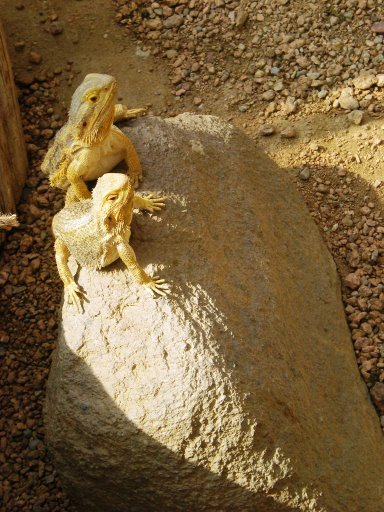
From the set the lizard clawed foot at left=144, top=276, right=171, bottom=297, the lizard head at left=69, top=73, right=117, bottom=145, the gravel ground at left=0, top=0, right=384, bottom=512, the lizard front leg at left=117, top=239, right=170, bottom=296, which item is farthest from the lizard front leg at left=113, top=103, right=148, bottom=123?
the lizard clawed foot at left=144, top=276, right=171, bottom=297

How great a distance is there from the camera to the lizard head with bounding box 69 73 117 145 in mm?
3861

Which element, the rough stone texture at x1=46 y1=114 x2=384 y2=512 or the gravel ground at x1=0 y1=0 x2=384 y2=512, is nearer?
the rough stone texture at x1=46 y1=114 x2=384 y2=512

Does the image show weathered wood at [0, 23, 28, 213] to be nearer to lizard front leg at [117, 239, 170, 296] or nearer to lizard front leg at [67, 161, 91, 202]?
→ lizard front leg at [67, 161, 91, 202]

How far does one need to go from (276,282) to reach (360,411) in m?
0.90

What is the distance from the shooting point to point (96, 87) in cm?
385

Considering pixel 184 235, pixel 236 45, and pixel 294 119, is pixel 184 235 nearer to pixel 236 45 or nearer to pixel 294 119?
pixel 294 119

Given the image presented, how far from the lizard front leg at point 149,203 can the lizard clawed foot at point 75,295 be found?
0.56 m

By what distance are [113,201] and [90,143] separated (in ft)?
2.05

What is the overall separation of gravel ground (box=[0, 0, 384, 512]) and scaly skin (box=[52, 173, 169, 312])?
104 centimetres

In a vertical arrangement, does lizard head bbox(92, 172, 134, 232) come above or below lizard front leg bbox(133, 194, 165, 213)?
above

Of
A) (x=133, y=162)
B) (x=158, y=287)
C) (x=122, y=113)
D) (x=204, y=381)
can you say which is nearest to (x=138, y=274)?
(x=158, y=287)

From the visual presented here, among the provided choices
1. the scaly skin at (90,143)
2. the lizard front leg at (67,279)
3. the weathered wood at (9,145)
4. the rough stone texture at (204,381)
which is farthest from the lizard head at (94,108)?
Answer: the weathered wood at (9,145)

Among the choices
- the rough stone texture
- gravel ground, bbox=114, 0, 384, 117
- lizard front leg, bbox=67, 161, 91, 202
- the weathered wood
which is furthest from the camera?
gravel ground, bbox=114, 0, 384, 117

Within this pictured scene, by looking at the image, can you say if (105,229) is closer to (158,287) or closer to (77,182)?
(158,287)
